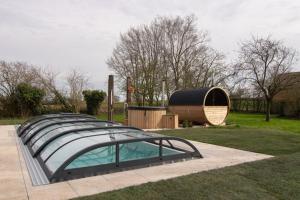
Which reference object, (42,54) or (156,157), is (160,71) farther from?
(156,157)

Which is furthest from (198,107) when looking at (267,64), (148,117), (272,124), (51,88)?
(51,88)

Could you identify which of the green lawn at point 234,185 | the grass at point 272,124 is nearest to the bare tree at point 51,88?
the grass at point 272,124

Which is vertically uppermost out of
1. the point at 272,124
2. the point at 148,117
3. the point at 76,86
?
the point at 76,86

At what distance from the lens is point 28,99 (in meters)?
19.5

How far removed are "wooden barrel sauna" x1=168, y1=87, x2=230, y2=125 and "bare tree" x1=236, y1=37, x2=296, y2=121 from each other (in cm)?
551

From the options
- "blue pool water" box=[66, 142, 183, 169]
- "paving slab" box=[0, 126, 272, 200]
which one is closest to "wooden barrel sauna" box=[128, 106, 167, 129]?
"paving slab" box=[0, 126, 272, 200]

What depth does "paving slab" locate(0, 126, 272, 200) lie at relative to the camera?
4375 mm

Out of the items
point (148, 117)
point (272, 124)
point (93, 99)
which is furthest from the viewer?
point (93, 99)

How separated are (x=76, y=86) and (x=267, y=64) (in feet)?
47.5

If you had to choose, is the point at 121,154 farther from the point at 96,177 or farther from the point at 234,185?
the point at 234,185

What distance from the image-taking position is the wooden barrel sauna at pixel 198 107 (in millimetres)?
16156

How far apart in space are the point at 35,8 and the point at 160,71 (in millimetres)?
14519

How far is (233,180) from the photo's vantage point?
5.00 metres

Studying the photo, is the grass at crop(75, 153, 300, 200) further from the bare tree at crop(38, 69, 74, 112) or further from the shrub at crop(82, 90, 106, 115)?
the bare tree at crop(38, 69, 74, 112)
